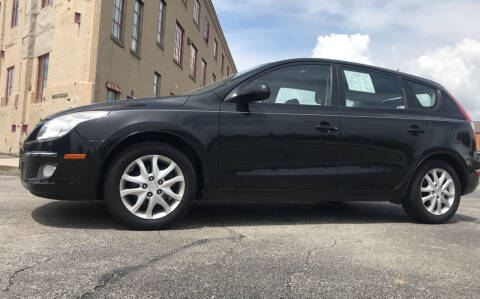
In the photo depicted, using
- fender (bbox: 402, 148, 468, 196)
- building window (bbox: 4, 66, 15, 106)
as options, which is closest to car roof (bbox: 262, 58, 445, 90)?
fender (bbox: 402, 148, 468, 196)

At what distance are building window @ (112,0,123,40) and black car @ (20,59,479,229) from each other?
9.16m

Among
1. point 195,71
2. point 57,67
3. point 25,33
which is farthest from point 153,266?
point 195,71

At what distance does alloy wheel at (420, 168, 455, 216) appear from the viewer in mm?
4148

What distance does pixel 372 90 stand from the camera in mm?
4148

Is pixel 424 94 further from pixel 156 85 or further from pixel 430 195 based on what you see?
pixel 156 85

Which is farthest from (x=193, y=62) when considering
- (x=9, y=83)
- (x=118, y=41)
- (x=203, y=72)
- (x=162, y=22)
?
(x=118, y=41)

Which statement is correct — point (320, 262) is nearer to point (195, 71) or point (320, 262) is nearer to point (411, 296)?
point (411, 296)

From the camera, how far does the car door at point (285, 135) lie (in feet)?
11.3

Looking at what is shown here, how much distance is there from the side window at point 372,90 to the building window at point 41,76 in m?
11.5

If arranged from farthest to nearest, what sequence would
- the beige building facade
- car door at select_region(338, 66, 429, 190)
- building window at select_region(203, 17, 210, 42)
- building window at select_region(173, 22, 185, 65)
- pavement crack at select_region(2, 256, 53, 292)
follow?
1. building window at select_region(203, 17, 210, 42)
2. building window at select_region(173, 22, 185, 65)
3. the beige building facade
4. car door at select_region(338, 66, 429, 190)
5. pavement crack at select_region(2, 256, 53, 292)

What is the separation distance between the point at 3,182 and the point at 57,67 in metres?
6.34

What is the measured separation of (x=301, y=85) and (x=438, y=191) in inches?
73.9

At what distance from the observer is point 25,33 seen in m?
13.5

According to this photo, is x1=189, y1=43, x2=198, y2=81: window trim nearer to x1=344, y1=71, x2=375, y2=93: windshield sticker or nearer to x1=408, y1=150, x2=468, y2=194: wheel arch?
x1=344, y1=71, x2=375, y2=93: windshield sticker
